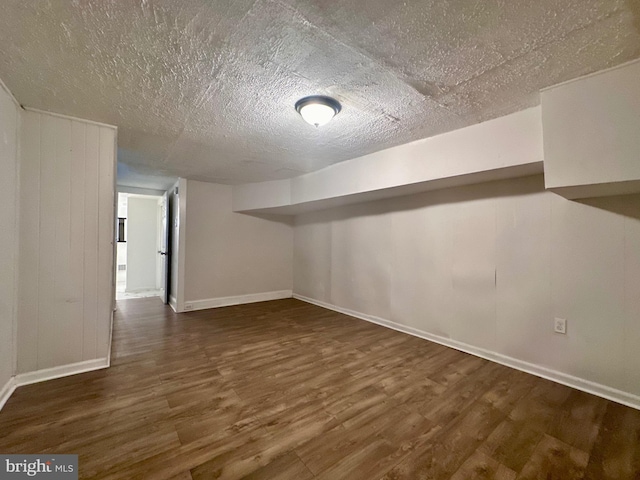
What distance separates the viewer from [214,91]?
5.99ft

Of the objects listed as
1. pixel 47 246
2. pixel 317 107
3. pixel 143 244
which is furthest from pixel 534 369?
pixel 143 244

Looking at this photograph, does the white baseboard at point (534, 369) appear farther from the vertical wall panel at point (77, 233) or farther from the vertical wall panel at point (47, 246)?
the vertical wall panel at point (47, 246)

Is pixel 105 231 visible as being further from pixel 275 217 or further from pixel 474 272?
pixel 474 272

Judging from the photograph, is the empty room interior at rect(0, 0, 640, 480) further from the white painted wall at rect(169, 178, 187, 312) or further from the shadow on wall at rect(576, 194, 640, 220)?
the white painted wall at rect(169, 178, 187, 312)

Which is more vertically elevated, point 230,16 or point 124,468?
point 230,16

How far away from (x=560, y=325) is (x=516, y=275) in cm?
52

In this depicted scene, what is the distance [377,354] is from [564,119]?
2.53m

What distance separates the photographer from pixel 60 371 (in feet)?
7.55

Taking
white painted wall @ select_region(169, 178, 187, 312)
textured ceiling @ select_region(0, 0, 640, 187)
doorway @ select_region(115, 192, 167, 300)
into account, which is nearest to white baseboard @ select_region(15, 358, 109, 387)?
white painted wall @ select_region(169, 178, 187, 312)

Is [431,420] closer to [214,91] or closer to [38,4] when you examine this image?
[214,91]

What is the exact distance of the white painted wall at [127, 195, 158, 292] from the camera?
251 inches

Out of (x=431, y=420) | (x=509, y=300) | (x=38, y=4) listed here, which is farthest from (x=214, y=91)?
(x=509, y=300)

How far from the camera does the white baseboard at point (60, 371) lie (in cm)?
216

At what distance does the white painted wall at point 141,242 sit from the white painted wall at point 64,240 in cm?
446
